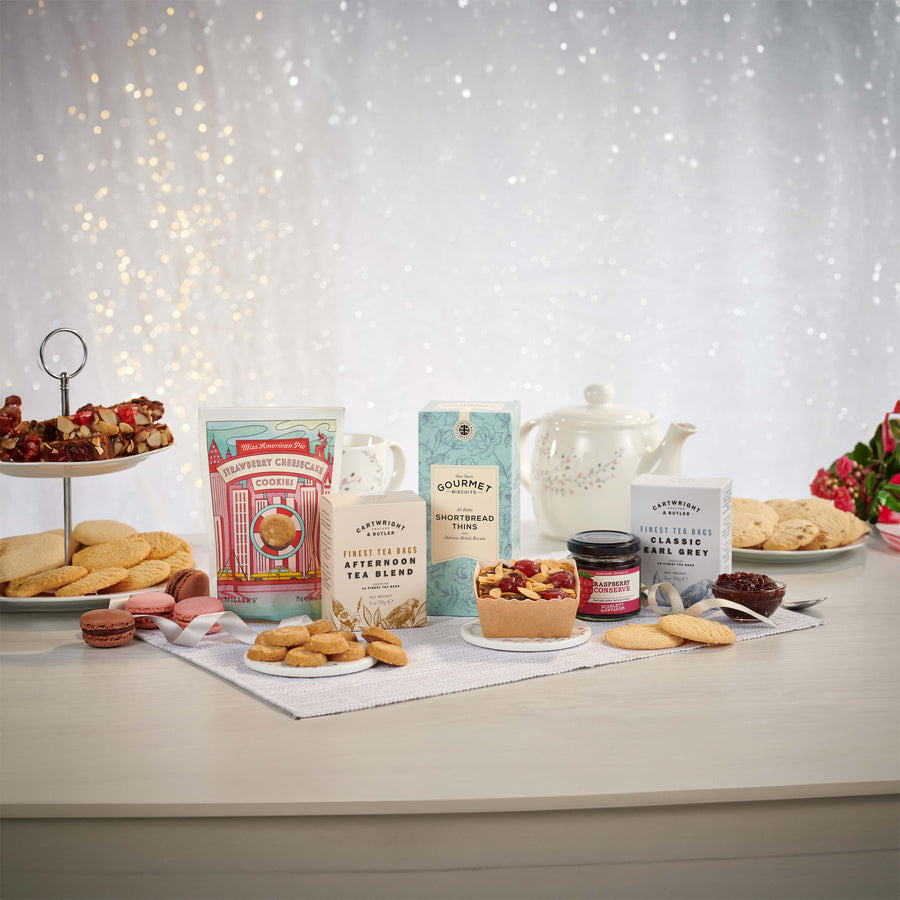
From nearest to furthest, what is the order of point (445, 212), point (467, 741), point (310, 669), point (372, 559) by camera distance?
point (467, 741) < point (310, 669) < point (372, 559) < point (445, 212)

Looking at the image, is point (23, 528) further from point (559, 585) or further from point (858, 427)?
point (858, 427)

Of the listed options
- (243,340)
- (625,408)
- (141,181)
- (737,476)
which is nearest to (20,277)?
(141,181)

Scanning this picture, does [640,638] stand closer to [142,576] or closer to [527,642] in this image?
[527,642]

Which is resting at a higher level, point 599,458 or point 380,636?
point 599,458

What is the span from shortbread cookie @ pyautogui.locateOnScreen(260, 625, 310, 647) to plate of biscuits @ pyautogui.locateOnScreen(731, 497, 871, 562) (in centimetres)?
58

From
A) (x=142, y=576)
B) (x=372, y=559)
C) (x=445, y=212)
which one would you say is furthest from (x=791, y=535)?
(x=445, y=212)

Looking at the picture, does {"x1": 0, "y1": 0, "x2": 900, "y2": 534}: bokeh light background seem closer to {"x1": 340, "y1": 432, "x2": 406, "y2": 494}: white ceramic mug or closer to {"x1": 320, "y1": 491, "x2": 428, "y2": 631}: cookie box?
{"x1": 340, "y1": 432, "x2": 406, "y2": 494}: white ceramic mug

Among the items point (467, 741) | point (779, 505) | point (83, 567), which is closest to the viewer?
point (467, 741)

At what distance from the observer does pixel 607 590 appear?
36.8 inches

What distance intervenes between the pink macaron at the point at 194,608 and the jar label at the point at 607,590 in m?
0.37

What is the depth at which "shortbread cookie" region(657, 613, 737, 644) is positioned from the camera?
862mm

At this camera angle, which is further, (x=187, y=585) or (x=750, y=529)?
(x=750, y=529)

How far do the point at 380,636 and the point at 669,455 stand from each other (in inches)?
19.6

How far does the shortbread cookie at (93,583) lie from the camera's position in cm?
97
